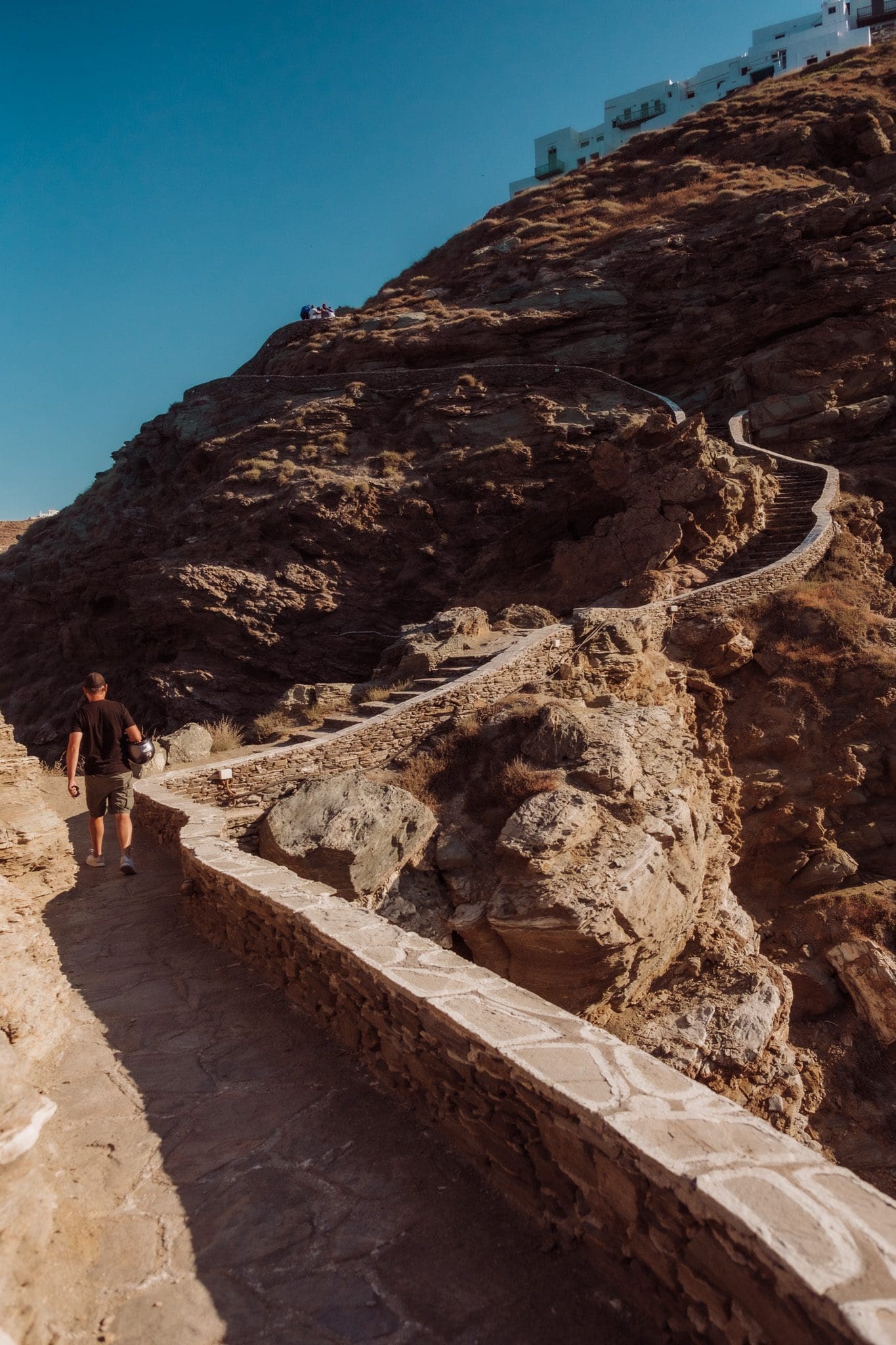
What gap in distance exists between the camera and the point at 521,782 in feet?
27.9

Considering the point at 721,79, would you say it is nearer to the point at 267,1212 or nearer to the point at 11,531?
the point at 11,531

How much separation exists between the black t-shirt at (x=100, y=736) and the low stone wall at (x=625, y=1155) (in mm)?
3586

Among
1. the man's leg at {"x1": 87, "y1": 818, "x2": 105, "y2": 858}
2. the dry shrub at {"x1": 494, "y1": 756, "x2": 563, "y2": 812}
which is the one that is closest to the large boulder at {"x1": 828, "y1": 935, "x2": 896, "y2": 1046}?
the dry shrub at {"x1": 494, "y1": 756, "x2": 563, "y2": 812}

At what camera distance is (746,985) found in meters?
7.90

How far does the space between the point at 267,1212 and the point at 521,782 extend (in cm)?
612

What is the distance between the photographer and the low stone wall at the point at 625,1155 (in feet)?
5.63

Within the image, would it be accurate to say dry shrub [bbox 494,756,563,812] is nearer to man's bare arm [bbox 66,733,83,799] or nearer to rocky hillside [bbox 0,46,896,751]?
man's bare arm [bbox 66,733,83,799]

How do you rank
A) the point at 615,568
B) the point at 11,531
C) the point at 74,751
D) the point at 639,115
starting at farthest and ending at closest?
the point at 639,115 < the point at 11,531 < the point at 615,568 < the point at 74,751

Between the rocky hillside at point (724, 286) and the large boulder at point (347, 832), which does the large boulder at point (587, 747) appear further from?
the rocky hillside at point (724, 286)

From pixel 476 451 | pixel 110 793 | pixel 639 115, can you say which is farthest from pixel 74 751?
pixel 639 115

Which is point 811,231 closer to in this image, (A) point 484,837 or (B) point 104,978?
(A) point 484,837

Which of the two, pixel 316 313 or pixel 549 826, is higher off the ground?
pixel 316 313

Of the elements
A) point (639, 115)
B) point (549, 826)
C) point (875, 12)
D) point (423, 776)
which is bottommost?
point (549, 826)

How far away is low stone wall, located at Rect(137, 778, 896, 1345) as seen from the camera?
1.72m
